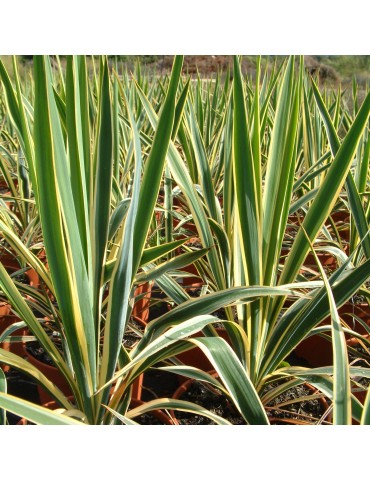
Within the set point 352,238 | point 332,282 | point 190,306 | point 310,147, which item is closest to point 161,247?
point 190,306

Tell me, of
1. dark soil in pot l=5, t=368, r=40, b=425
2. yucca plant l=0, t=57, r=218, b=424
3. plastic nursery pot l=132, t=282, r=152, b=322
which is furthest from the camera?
plastic nursery pot l=132, t=282, r=152, b=322

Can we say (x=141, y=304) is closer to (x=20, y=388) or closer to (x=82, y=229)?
(x=20, y=388)

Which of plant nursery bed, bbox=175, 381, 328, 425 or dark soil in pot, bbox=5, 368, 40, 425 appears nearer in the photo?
plant nursery bed, bbox=175, 381, 328, 425

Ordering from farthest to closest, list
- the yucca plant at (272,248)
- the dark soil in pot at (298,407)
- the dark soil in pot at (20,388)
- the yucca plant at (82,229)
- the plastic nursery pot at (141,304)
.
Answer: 1. the plastic nursery pot at (141,304)
2. the dark soil in pot at (20,388)
3. the dark soil in pot at (298,407)
4. the yucca plant at (272,248)
5. the yucca plant at (82,229)

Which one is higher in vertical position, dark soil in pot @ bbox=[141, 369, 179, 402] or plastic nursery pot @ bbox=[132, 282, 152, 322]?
plastic nursery pot @ bbox=[132, 282, 152, 322]

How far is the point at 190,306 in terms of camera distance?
58cm

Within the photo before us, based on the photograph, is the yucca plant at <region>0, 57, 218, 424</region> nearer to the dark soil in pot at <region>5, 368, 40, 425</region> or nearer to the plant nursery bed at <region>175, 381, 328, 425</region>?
the plant nursery bed at <region>175, 381, 328, 425</region>

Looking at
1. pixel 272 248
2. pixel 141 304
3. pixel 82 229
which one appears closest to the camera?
pixel 82 229

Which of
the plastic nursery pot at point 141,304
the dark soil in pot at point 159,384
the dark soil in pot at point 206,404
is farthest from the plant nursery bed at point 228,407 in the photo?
the plastic nursery pot at point 141,304

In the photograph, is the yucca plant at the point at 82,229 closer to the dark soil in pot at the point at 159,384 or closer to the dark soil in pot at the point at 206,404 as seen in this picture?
the dark soil in pot at the point at 206,404

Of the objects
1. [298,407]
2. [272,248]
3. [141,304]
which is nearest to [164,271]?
[272,248]

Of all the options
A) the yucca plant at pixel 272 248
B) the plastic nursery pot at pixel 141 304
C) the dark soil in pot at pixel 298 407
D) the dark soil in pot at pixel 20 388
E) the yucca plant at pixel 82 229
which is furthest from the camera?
the plastic nursery pot at pixel 141 304

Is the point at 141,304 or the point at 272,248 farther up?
the point at 272,248

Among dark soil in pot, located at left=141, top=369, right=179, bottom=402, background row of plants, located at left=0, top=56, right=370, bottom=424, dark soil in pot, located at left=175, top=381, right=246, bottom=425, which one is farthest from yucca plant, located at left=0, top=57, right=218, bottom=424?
dark soil in pot, located at left=141, top=369, right=179, bottom=402
